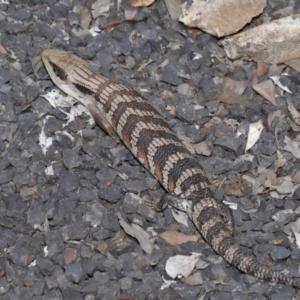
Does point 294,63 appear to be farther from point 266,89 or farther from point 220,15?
point 220,15

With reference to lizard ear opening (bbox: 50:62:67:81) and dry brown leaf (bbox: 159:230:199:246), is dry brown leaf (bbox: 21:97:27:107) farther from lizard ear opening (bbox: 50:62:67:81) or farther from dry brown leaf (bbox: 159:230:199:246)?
dry brown leaf (bbox: 159:230:199:246)

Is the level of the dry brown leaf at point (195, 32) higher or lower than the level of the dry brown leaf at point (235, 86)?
higher

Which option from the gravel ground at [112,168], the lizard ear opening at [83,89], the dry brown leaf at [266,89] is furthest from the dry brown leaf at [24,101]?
the dry brown leaf at [266,89]

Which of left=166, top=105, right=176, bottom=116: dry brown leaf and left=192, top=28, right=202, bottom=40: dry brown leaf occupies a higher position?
left=192, top=28, right=202, bottom=40: dry brown leaf

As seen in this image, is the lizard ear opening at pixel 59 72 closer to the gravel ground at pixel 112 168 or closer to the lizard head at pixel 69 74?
the lizard head at pixel 69 74

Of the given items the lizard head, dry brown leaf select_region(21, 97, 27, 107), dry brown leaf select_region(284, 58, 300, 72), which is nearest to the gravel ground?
dry brown leaf select_region(21, 97, 27, 107)

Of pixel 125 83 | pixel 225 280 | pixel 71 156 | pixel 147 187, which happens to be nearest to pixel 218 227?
pixel 225 280
